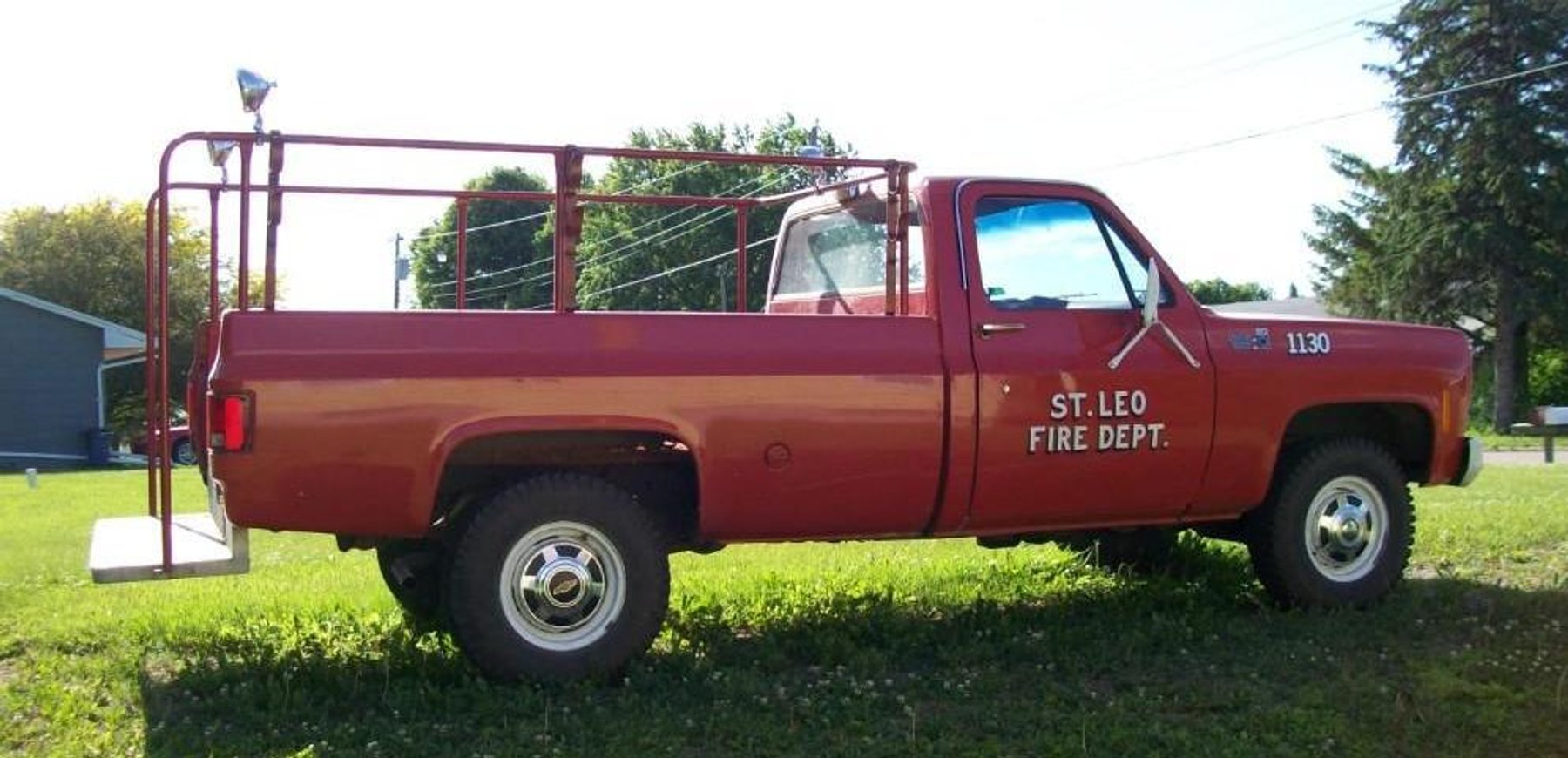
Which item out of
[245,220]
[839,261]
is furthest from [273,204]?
[839,261]

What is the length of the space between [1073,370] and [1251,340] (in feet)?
3.17

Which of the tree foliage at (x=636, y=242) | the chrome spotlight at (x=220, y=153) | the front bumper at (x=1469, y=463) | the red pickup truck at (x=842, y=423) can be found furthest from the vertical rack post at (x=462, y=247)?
the tree foliage at (x=636, y=242)

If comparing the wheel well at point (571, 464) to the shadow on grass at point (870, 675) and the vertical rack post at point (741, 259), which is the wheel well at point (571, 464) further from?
the vertical rack post at point (741, 259)

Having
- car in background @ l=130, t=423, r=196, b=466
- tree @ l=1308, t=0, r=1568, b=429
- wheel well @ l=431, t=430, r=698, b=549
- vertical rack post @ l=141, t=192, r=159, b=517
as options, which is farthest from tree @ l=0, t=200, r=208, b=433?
wheel well @ l=431, t=430, r=698, b=549

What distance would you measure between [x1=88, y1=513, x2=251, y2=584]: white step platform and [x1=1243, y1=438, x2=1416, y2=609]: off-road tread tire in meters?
4.23

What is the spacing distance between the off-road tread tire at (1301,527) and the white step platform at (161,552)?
423 cm

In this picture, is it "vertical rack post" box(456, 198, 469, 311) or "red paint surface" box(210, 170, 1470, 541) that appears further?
"vertical rack post" box(456, 198, 469, 311)

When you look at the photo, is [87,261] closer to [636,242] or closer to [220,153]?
[636,242]

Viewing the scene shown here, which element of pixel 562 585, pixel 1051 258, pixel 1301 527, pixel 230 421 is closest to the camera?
pixel 230 421

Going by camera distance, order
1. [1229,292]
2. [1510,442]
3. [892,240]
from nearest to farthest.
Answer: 1. [892,240]
2. [1510,442]
3. [1229,292]

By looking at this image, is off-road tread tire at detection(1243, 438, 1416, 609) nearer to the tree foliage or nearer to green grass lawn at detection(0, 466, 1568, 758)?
green grass lawn at detection(0, 466, 1568, 758)

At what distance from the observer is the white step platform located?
4.73m

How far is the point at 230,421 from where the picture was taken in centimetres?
439

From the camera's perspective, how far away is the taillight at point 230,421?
438 cm
